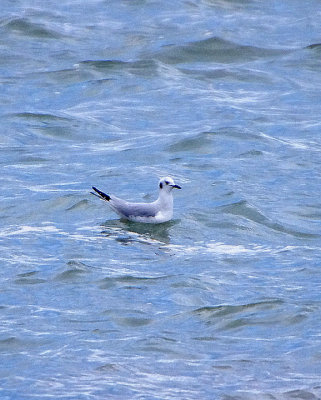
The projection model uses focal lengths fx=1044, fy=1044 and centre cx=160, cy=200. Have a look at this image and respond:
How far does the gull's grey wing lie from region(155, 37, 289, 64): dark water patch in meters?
8.30

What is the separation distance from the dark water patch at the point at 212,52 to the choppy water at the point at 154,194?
0.06 metres

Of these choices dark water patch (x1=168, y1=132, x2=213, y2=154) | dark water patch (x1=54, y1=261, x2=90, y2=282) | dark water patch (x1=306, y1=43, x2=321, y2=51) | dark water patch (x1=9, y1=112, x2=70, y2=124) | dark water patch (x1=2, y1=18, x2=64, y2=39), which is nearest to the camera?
dark water patch (x1=54, y1=261, x2=90, y2=282)

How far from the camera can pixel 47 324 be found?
9242mm

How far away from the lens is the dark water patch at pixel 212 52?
66.8 ft

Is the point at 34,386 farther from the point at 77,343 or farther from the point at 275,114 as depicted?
the point at 275,114

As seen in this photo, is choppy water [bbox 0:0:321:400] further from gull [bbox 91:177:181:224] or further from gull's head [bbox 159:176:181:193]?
gull's head [bbox 159:176:181:193]

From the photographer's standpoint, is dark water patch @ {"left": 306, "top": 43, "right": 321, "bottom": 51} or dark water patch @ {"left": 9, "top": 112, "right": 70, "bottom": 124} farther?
dark water patch @ {"left": 306, "top": 43, "right": 321, "bottom": 51}

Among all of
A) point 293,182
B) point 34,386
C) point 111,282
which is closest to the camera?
point 34,386

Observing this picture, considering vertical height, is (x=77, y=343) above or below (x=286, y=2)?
below

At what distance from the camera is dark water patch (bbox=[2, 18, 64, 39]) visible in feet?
70.4

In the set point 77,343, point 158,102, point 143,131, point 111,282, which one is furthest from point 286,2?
point 77,343

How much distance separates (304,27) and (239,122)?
5.59m

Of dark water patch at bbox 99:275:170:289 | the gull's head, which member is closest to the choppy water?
dark water patch at bbox 99:275:170:289

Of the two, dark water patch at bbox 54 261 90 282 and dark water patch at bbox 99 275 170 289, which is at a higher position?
dark water patch at bbox 54 261 90 282
